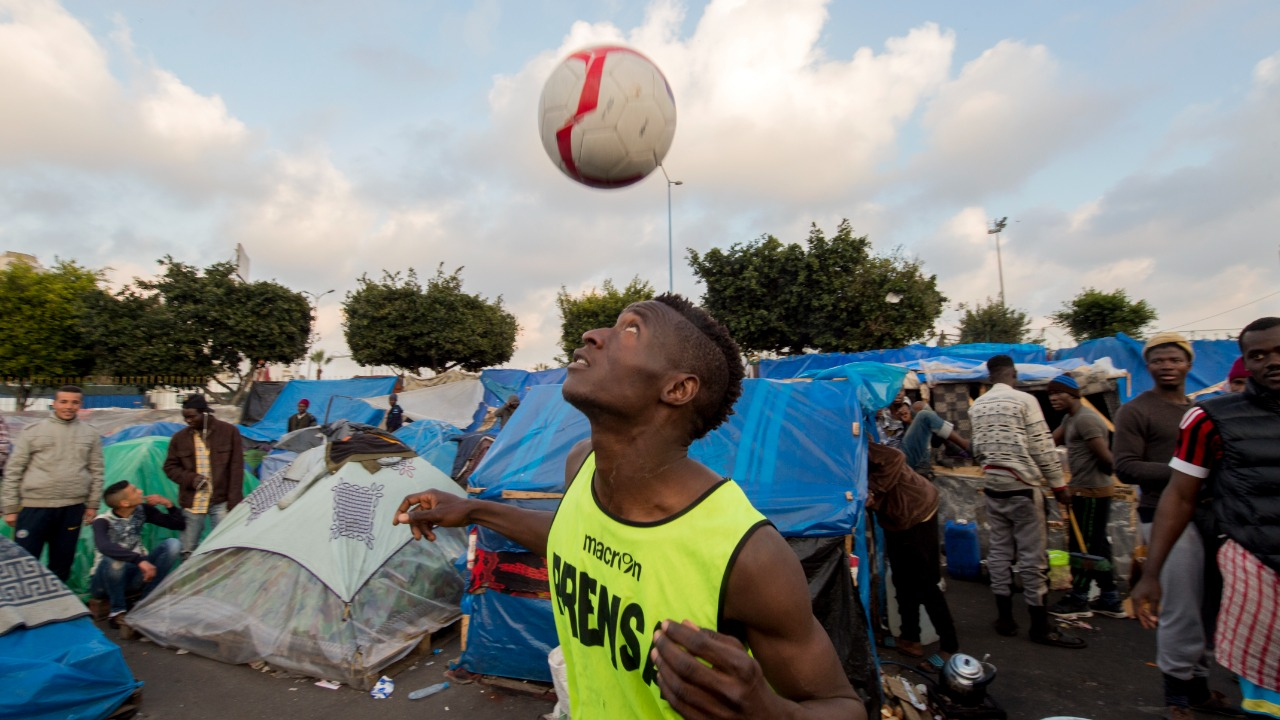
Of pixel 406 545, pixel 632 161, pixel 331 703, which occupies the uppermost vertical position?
pixel 632 161

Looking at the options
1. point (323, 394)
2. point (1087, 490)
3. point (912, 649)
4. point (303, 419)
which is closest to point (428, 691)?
point (912, 649)

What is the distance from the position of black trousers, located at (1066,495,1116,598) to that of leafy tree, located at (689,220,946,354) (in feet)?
49.0

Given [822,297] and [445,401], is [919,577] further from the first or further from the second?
[822,297]

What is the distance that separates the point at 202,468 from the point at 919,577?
6.60 meters

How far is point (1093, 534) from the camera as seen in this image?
570cm

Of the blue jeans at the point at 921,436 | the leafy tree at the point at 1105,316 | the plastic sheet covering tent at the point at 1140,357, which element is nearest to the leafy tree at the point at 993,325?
the leafy tree at the point at 1105,316

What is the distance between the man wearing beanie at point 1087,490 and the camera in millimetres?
5473

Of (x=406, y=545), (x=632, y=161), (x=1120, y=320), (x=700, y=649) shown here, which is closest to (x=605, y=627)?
(x=700, y=649)

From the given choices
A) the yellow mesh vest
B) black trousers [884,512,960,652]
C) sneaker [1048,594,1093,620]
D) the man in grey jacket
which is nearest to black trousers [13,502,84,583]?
the man in grey jacket

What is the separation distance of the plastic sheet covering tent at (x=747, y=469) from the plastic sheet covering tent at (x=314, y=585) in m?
0.89

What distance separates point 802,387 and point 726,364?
A: 2871 mm

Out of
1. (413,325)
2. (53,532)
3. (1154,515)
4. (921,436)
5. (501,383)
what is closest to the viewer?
(1154,515)

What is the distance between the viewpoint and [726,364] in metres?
1.60

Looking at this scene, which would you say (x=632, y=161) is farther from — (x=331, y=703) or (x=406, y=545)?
(x=331, y=703)
